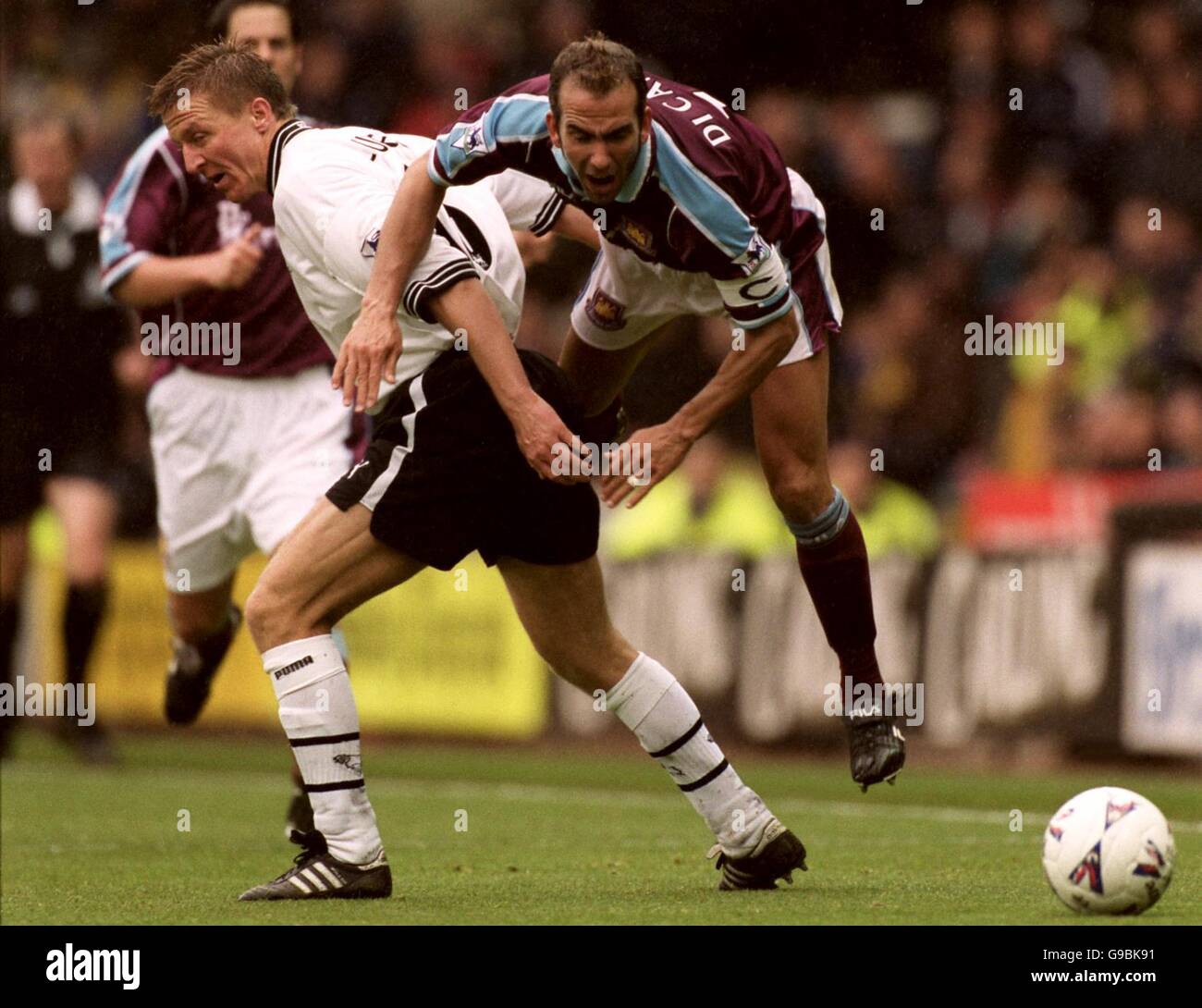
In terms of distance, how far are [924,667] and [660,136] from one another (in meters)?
6.16

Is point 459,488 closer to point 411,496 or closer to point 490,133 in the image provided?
point 411,496

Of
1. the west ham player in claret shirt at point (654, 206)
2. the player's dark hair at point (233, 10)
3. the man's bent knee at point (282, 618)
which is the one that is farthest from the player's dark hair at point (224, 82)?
the player's dark hair at point (233, 10)

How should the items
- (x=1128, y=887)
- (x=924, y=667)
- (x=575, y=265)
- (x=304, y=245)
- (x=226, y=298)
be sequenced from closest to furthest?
(x=1128, y=887)
(x=304, y=245)
(x=226, y=298)
(x=924, y=667)
(x=575, y=265)

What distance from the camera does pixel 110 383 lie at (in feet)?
38.5

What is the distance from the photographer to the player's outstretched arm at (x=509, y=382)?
18.2 feet

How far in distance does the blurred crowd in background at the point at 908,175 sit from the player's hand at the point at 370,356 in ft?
20.8

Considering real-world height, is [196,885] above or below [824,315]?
below

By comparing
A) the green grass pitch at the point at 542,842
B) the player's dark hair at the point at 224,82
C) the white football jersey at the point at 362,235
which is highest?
the player's dark hair at the point at 224,82

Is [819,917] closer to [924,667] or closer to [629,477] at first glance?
[629,477]

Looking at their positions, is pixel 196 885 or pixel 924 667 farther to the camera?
pixel 924 667

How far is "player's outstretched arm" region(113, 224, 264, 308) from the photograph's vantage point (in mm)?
7594

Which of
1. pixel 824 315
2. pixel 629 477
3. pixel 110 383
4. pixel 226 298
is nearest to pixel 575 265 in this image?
pixel 110 383

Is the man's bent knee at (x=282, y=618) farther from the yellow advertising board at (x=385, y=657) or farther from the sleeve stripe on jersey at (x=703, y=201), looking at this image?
the yellow advertising board at (x=385, y=657)

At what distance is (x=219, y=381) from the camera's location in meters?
8.16
